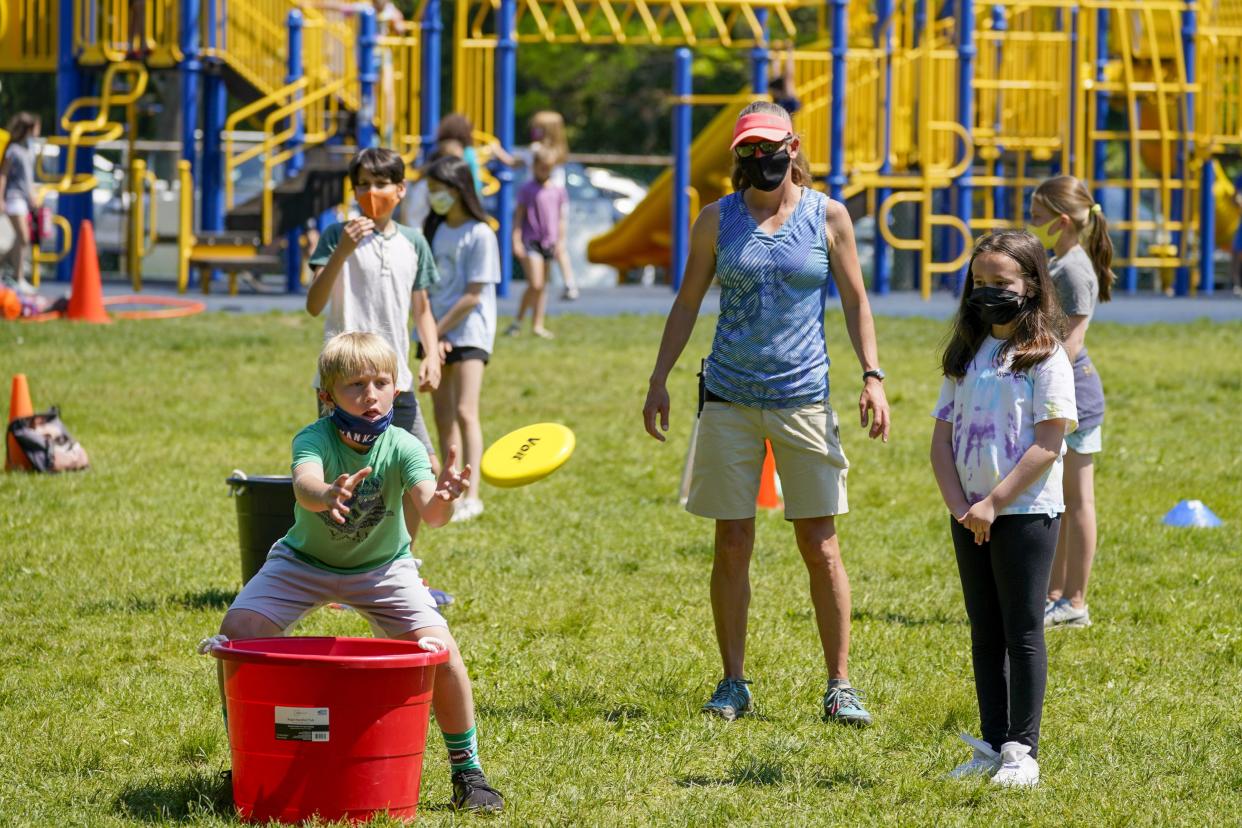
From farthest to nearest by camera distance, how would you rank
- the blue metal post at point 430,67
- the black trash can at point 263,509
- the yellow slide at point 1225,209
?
the yellow slide at point 1225,209 → the blue metal post at point 430,67 → the black trash can at point 263,509

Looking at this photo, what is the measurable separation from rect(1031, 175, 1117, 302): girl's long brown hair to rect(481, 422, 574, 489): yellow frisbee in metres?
2.20

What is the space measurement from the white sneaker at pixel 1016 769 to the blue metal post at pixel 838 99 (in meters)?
15.6

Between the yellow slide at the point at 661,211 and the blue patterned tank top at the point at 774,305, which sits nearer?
the blue patterned tank top at the point at 774,305

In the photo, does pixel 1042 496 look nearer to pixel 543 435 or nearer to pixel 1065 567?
pixel 543 435

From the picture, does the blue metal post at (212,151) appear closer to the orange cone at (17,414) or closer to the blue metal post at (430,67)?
the blue metal post at (430,67)

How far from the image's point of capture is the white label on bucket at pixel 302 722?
4.01 m

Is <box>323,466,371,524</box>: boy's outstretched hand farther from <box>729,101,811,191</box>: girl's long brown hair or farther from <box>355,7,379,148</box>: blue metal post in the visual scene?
<box>355,7,379,148</box>: blue metal post

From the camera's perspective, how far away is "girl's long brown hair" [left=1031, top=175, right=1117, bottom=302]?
6254mm

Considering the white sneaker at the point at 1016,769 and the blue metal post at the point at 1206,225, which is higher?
the blue metal post at the point at 1206,225

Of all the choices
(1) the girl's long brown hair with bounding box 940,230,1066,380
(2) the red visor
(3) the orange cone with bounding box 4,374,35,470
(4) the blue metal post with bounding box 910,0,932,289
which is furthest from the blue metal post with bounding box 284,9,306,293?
(1) the girl's long brown hair with bounding box 940,230,1066,380

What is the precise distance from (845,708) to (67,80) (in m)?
18.9

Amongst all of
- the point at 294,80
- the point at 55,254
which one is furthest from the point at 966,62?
the point at 55,254

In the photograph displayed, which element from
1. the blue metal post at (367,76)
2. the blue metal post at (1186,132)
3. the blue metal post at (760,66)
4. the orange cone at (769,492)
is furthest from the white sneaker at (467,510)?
the blue metal post at (1186,132)

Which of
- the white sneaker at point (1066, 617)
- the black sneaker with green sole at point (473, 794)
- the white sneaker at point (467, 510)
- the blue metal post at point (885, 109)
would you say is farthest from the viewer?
the blue metal post at point (885, 109)
